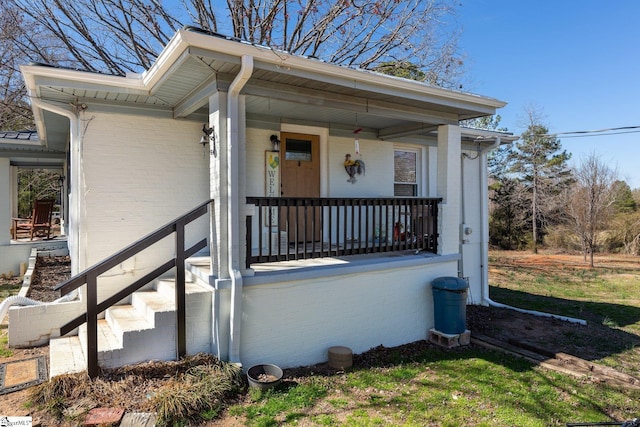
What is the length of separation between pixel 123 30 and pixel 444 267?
35.1ft

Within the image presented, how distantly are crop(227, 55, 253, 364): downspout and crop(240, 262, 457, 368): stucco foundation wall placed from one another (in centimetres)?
15

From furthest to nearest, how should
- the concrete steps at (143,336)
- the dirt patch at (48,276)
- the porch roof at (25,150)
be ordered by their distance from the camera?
the porch roof at (25,150) → the dirt patch at (48,276) → the concrete steps at (143,336)

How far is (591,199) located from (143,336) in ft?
56.1

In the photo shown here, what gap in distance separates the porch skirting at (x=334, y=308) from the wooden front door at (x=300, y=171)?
1.73 meters

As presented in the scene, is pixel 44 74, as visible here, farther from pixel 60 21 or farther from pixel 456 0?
pixel 456 0

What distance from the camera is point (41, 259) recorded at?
861cm

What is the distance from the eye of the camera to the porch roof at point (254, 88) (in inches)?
155

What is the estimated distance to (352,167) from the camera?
727cm

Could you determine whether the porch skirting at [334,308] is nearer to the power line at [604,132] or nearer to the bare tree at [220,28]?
the bare tree at [220,28]

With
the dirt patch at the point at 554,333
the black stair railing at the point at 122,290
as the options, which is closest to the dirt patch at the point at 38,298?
the black stair railing at the point at 122,290

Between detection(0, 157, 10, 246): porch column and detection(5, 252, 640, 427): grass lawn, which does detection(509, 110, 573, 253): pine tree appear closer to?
detection(5, 252, 640, 427): grass lawn

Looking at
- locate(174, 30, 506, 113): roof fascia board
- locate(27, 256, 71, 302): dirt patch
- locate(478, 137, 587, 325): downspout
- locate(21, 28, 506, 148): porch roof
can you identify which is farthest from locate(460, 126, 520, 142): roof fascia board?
locate(27, 256, 71, 302): dirt patch

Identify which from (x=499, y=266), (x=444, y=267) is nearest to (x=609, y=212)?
(x=499, y=266)

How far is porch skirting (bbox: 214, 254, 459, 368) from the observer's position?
448 centimetres
